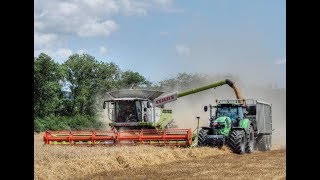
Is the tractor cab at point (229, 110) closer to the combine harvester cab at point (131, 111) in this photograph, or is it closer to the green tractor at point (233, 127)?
the green tractor at point (233, 127)

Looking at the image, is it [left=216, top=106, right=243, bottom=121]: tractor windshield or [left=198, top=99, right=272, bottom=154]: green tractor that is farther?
[left=216, top=106, right=243, bottom=121]: tractor windshield

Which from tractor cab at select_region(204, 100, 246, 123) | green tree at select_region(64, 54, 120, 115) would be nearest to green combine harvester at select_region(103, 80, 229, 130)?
tractor cab at select_region(204, 100, 246, 123)

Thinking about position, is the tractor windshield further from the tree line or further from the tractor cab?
the tree line

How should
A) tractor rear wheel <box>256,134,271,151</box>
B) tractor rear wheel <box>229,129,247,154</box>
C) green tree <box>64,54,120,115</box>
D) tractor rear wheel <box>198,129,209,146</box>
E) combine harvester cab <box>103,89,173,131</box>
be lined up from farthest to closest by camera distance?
green tree <box>64,54,120,115</box> < tractor rear wheel <box>256,134,271,151</box> < combine harvester cab <box>103,89,173,131</box> < tractor rear wheel <box>198,129,209,146</box> < tractor rear wheel <box>229,129,247,154</box>

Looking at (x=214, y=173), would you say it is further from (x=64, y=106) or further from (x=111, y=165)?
(x=64, y=106)

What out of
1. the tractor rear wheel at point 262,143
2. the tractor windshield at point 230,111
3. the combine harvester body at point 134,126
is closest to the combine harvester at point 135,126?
the combine harvester body at point 134,126

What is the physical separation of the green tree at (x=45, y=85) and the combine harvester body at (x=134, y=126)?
37110 millimetres

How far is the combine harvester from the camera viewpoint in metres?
23.4

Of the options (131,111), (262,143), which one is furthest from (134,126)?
(262,143)

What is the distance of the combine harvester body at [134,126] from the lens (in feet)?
76.8

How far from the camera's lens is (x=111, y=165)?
16.4 m

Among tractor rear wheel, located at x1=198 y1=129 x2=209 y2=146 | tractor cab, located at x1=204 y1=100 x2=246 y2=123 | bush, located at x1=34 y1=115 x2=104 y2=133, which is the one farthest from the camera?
bush, located at x1=34 y1=115 x2=104 y2=133

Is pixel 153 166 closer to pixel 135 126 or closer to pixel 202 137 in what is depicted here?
pixel 202 137

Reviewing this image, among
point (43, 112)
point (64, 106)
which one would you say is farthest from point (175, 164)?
point (64, 106)
